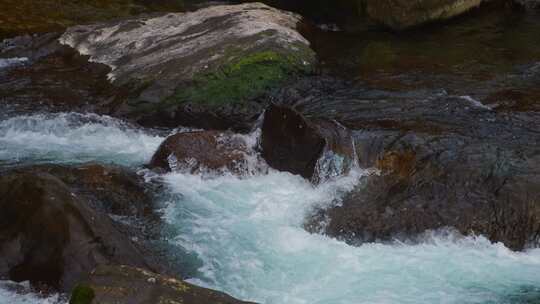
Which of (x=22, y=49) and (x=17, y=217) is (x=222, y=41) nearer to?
(x=22, y=49)

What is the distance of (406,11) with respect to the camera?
40.8 feet

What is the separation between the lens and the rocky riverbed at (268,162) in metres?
5.46

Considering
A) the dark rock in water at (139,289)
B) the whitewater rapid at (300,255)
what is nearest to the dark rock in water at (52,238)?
the whitewater rapid at (300,255)

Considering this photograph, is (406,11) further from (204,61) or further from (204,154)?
(204,154)

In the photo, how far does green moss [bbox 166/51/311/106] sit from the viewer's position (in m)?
9.38

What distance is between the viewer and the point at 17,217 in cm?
537

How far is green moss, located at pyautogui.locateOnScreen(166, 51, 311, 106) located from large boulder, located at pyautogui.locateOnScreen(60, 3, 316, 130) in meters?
0.01

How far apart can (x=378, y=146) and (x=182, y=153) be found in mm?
2002

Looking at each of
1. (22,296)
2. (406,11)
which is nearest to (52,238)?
(22,296)

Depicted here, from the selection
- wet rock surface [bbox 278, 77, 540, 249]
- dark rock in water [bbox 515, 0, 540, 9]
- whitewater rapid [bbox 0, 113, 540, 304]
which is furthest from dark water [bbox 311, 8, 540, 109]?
whitewater rapid [bbox 0, 113, 540, 304]

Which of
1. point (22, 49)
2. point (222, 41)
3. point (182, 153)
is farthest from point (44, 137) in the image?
point (22, 49)

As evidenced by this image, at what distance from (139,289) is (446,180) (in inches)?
151

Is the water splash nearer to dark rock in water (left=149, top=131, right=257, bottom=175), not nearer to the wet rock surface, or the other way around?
the wet rock surface

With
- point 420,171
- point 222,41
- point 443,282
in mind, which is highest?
point 222,41
